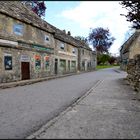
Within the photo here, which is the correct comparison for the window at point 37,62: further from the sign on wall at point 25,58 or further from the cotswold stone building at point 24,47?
the sign on wall at point 25,58

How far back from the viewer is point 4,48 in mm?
20609

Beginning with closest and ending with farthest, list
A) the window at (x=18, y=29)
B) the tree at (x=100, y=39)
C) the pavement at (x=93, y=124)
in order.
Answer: the pavement at (x=93, y=124)
the window at (x=18, y=29)
the tree at (x=100, y=39)

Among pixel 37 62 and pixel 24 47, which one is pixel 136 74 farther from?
pixel 37 62

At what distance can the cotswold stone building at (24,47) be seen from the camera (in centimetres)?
2092

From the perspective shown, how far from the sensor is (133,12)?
17547 mm

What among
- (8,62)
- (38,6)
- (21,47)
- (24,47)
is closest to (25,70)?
(24,47)

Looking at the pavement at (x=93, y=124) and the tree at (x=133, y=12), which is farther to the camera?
the tree at (x=133, y=12)

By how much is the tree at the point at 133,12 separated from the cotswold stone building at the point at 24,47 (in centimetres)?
992

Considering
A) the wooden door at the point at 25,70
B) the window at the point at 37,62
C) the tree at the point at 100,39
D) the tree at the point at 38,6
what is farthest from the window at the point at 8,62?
the tree at the point at 100,39

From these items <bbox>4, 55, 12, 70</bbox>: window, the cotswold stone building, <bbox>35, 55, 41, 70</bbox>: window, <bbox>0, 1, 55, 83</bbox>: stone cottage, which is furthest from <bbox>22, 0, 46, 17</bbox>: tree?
<bbox>4, 55, 12, 70</bbox>: window

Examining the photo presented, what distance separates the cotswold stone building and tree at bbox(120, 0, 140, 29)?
9.92 metres

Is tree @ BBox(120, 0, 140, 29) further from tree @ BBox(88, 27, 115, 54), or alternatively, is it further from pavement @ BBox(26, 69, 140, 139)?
tree @ BBox(88, 27, 115, 54)

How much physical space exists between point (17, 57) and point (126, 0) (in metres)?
11.0

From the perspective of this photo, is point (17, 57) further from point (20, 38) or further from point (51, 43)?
point (51, 43)
